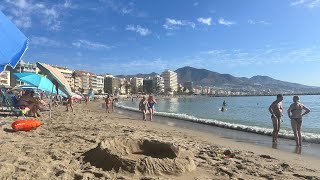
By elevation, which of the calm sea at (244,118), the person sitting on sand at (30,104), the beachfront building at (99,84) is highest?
the beachfront building at (99,84)

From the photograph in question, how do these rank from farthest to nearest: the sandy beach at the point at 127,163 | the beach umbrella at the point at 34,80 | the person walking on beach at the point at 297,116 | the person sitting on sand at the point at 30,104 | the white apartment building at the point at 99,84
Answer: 1. the white apartment building at the point at 99,84
2. the beach umbrella at the point at 34,80
3. the person sitting on sand at the point at 30,104
4. the person walking on beach at the point at 297,116
5. the sandy beach at the point at 127,163

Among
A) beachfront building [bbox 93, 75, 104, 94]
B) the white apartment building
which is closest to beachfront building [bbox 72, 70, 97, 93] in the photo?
beachfront building [bbox 93, 75, 104, 94]

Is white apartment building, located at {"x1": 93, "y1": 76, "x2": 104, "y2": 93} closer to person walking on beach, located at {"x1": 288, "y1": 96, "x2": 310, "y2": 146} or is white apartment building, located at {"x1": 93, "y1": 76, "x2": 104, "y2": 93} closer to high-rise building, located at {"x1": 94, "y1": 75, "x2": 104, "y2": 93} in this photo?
high-rise building, located at {"x1": 94, "y1": 75, "x2": 104, "y2": 93}

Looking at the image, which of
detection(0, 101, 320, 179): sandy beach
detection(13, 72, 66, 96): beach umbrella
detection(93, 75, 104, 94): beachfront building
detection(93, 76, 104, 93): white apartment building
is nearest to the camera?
detection(0, 101, 320, 179): sandy beach

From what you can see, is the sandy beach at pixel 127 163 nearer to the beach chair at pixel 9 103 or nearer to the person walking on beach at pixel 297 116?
the person walking on beach at pixel 297 116

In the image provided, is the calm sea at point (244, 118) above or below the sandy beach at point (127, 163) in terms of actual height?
below

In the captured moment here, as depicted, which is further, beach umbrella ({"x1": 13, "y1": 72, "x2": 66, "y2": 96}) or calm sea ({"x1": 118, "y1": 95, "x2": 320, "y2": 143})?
beach umbrella ({"x1": 13, "y1": 72, "x2": 66, "y2": 96})

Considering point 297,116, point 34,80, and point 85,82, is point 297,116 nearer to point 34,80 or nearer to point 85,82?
point 34,80

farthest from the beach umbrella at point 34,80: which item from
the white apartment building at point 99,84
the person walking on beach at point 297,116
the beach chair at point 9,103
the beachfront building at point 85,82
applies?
the white apartment building at point 99,84

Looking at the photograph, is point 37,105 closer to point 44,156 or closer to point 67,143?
point 67,143

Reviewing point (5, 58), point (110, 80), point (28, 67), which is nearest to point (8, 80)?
point (28, 67)

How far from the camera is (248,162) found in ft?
21.8

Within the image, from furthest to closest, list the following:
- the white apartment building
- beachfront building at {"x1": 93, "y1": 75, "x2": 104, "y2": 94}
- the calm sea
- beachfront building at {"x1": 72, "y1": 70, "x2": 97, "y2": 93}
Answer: the white apartment building
beachfront building at {"x1": 93, "y1": 75, "x2": 104, "y2": 94}
beachfront building at {"x1": 72, "y1": 70, "x2": 97, "y2": 93}
the calm sea

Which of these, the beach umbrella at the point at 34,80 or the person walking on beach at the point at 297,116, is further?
the beach umbrella at the point at 34,80
